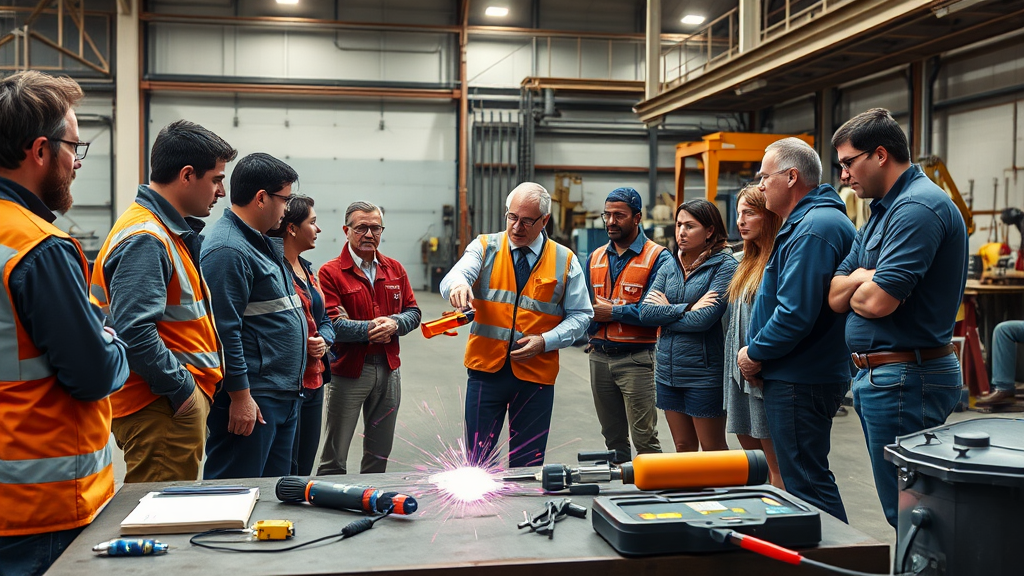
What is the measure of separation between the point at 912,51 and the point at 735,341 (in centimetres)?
729

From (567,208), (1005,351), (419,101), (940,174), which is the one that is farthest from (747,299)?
(419,101)

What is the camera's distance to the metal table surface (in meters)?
1.27

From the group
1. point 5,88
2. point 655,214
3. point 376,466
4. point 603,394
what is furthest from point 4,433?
point 655,214

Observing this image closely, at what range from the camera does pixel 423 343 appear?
28.7 feet

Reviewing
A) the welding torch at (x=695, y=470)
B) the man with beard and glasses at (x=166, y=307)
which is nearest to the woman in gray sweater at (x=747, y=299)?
the welding torch at (x=695, y=470)

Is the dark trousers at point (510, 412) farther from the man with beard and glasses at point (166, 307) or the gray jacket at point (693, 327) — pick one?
the man with beard and glasses at point (166, 307)

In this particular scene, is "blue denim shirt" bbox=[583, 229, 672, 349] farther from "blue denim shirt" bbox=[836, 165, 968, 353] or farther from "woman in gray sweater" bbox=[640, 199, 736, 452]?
"blue denim shirt" bbox=[836, 165, 968, 353]

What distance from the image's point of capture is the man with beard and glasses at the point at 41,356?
1364 mm

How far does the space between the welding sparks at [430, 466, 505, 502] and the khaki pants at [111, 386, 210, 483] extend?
72cm

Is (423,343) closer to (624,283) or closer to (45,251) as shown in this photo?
(624,283)

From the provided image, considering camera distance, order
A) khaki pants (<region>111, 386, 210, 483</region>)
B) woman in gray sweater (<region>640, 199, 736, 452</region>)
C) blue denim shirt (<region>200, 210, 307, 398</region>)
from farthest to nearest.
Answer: woman in gray sweater (<region>640, 199, 736, 452</region>) < blue denim shirt (<region>200, 210, 307, 398</region>) < khaki pants (<region>111, 386, 210, 483</region>)

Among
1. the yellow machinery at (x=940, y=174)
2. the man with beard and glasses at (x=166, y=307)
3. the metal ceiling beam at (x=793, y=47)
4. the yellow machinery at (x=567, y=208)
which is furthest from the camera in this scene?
the yellow machinery at (x=567, y=208)

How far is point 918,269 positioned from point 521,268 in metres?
1.41

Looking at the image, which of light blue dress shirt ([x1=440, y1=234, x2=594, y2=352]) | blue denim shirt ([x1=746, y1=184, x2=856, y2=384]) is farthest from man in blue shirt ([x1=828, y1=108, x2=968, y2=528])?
light blue dress shirt ([x1=440, y1=234, x2=594, y2=352])
